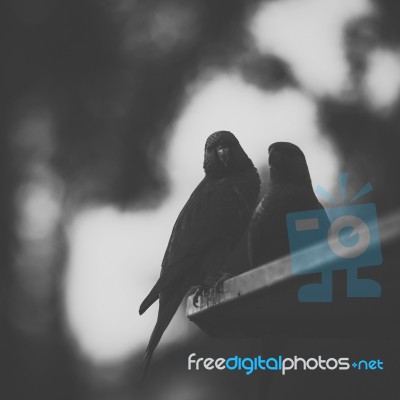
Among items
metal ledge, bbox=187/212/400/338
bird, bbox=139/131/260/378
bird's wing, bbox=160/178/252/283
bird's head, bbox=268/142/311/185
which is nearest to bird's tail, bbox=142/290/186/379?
bird, bbox=139/131/260/378

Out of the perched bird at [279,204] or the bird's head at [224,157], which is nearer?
the perched bird at [279,204]

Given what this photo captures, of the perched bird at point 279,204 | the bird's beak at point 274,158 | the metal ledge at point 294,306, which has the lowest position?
the metal ledge at point 294,306

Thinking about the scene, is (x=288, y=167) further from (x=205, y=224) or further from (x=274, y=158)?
(x=205, y=224)

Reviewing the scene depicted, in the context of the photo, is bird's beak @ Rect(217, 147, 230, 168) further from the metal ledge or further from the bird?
the metal ledge

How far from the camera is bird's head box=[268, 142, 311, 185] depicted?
234 centimetres

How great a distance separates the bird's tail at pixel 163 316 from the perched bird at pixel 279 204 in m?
0.44

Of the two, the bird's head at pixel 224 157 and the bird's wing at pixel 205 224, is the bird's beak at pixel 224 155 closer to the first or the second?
the bird's head at pixel 224 157

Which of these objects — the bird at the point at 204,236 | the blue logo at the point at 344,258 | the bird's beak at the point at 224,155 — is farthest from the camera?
the bird's beak at the point at 224,155

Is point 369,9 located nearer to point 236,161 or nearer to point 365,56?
point 365,56

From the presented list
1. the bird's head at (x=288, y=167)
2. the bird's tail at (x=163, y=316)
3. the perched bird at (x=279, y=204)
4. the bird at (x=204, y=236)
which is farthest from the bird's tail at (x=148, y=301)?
the bird's head at (x=288, y=167)

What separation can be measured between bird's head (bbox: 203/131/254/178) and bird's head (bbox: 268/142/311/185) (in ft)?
2.11

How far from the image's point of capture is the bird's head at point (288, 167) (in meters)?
2.34

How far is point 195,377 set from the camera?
8.21m

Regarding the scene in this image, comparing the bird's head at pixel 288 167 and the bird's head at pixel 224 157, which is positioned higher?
the bird's head at pixel 224 157
